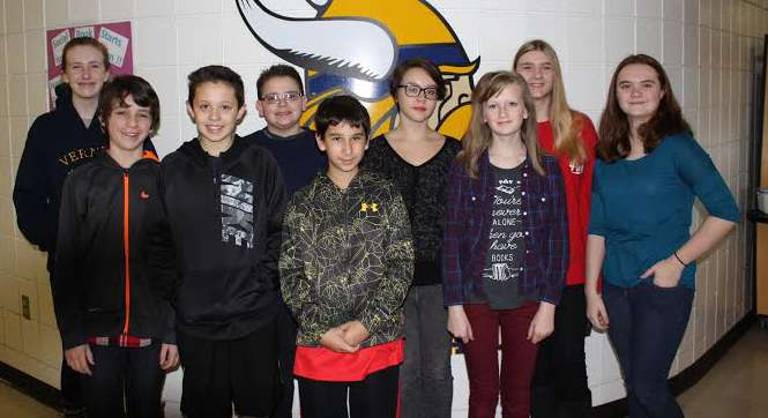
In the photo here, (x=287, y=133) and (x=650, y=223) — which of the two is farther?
(x=287, y=133)

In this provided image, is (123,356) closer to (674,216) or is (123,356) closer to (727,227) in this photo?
(674,216)

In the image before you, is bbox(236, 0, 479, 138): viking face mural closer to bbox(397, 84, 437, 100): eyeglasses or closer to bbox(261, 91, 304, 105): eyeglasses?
bbox(261, 91, 304, 105): eyeglasses

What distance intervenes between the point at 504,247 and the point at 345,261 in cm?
50

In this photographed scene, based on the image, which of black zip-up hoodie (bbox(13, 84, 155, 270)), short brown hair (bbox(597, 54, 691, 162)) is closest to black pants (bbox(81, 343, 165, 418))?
black zip-up hoodie (bbox(13, 84, 155, 270))

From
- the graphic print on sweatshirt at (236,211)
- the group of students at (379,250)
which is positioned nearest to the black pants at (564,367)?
the group of students at (379,250)

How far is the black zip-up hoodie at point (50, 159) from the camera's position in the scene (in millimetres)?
2412

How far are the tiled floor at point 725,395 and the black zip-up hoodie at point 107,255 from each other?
1.40 metres

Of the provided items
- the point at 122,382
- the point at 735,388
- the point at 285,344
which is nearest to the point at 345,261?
the point at 285,344

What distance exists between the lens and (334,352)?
1.89 meters

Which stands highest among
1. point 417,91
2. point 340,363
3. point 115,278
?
point 417,91

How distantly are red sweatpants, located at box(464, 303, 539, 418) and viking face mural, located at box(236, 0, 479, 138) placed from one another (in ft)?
3.27

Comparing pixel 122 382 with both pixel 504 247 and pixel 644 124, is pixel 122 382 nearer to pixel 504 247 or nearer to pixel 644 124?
pixel 504 247

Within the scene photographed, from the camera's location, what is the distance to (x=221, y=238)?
1.94 meters

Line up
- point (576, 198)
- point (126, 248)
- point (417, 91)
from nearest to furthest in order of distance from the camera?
point (126, 248)
point (417, 91)
point (576, 198)
